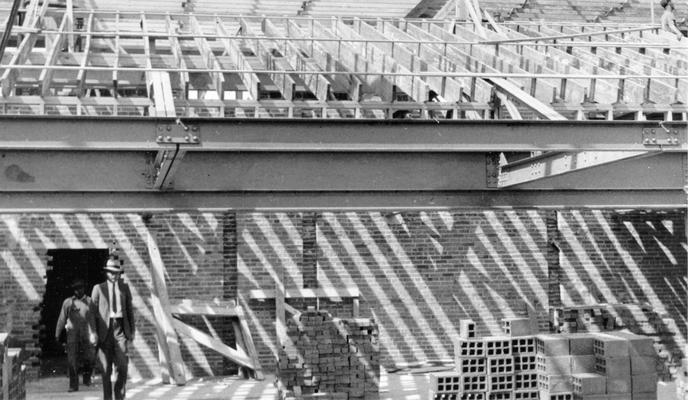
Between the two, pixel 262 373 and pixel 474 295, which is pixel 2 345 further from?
pixel 474 295

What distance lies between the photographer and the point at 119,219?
15.4 m

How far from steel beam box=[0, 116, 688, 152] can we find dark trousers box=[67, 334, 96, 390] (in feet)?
18.1

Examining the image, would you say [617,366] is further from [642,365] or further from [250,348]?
[250,348]

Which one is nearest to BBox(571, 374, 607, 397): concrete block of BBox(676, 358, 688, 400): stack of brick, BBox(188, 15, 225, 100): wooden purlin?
BBox(676, 358, 688, 400): stack of brick

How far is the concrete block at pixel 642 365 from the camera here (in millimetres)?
11375

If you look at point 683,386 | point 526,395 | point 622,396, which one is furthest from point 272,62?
point 683,386

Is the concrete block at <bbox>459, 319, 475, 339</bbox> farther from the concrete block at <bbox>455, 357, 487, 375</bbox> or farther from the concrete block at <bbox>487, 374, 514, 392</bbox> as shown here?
the concrete block at <bbox>487, 374, 514, 392</bbox>

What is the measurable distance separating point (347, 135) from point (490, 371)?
4.13m

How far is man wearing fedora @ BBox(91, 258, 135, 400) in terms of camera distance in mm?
10672

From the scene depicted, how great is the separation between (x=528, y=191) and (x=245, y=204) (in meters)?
2.92

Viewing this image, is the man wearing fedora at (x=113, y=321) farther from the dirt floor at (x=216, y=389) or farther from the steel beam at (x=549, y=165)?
the steel beam at (x=549, y=165)

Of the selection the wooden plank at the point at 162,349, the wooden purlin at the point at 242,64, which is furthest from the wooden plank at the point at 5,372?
the wooden plank at the point at 162,349

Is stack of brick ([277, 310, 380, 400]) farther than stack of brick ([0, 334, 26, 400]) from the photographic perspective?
Yes

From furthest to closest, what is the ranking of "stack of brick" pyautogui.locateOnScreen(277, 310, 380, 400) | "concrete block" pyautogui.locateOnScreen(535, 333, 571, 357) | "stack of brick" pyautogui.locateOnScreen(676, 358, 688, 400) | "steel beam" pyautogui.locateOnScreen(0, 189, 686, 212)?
"stack of brick" pyautogui.locateOnScreen(277, 310, 380, 400), "concrete block" pyautogui.locateOnScreen(535, 333, 571, 357), "stack of brick" pyautogui.locateOnScreen(676, 358, 688, 400), "steel beam" pyautogui.locateOnScreen(0, 189, 686, 212)
